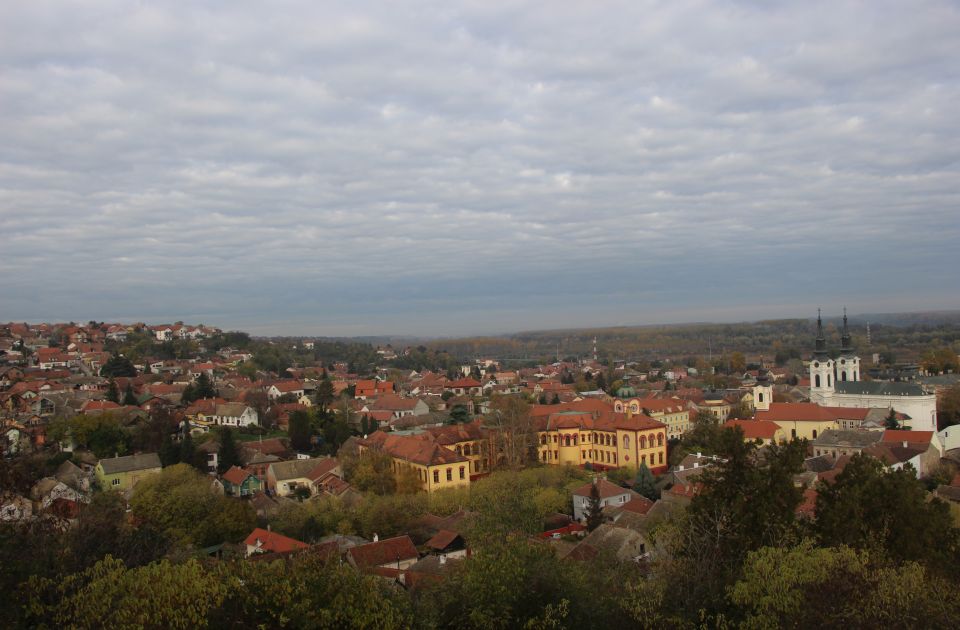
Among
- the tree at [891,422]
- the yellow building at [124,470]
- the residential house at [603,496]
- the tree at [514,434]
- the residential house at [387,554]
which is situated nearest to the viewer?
the residential house at [387,554]

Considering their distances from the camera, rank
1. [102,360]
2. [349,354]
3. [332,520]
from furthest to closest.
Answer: [349,354] < [102,360] < [332,520]

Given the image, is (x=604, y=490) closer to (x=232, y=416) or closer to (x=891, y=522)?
Result: (x=891, y=522)

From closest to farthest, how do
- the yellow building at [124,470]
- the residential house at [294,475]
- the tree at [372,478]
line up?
the tree at [372,478]
the yellow building at [124,470]
the residential house at [294,475]

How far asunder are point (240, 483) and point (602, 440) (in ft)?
64.1

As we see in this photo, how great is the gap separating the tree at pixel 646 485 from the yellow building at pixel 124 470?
22.8 metres

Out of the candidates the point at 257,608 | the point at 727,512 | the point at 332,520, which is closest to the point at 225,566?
the point at 257,608

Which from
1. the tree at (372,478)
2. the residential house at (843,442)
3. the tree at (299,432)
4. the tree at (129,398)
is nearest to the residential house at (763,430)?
the residential house at (843,442)

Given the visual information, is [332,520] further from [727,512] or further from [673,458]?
[673,458]

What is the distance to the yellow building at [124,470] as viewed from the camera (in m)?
33.9

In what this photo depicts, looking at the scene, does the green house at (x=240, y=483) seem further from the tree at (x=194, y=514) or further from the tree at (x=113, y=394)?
the tree at (x=113, y=394)

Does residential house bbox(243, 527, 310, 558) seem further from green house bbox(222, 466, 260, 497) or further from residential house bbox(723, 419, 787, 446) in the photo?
residential house bbox(723, 419, 787, 446)

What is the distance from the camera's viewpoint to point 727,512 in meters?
15.9

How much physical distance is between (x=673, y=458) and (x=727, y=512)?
24.9 metres

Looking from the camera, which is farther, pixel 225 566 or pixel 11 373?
pixel 11 373
